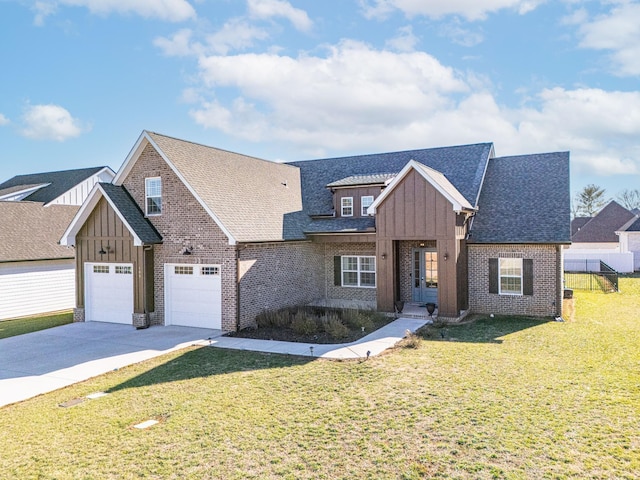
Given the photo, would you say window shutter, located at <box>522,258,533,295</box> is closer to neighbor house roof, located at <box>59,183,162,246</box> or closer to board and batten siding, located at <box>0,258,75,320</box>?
neighbor house roof, located at <box>59,183,162,246</box>

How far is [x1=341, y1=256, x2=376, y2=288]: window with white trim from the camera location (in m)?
19.7

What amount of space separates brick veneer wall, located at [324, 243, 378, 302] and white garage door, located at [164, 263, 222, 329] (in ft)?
21.5

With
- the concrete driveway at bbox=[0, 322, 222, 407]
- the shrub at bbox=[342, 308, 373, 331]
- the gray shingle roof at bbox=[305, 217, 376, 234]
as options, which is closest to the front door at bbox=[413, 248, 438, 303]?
the gray shingle roof at bbox=[305, 217, 376, 234]

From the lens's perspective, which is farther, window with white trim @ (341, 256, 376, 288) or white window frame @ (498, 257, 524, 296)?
window with white trim @ (341, 256, 376, 288)

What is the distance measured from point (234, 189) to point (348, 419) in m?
11.7

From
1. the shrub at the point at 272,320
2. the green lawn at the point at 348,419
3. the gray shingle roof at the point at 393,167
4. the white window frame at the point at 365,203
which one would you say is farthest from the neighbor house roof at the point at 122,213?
the white window frame at the point at 365,203

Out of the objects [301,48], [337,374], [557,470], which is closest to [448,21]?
[301,48]

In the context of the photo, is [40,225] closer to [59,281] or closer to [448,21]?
[59,281]

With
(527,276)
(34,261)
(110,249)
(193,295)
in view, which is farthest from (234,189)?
(527,276)

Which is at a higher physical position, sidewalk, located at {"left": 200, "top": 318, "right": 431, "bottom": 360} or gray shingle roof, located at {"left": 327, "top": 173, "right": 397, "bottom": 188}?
gray shingle roof, located at {"left": 327, "top": 173, "right": 397, "bottom": 188}

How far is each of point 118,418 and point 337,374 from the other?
4599mm

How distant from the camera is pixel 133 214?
16.4 m

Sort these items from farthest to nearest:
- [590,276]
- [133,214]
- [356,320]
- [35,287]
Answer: [590,276] < [35,287] < [133,214] < [356,320]

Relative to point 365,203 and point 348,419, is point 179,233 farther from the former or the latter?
point 348,419
